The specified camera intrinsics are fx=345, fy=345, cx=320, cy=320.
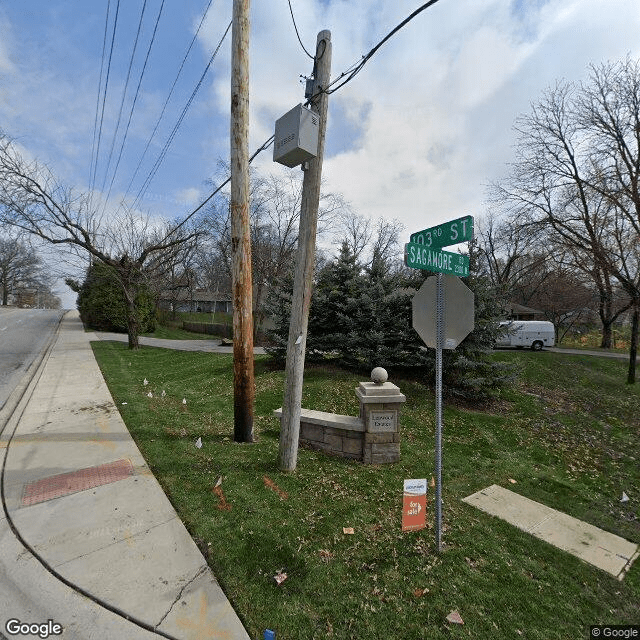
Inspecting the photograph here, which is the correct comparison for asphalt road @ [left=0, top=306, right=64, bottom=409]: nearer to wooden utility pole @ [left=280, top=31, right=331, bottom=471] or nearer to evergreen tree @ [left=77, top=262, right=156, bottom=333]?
evergreen tree @ [left=77, top=262, right=156, bottom=333]

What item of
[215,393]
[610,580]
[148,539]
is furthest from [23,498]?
[610,580]

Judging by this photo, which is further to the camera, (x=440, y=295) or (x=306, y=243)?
(x=306, y=243)

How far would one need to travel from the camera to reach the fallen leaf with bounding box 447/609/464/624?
2477mm

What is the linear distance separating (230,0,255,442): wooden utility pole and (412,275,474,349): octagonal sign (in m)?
2.70

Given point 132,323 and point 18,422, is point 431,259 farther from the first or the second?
point 132,323

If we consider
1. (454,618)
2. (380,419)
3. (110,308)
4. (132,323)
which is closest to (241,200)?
(380,419)

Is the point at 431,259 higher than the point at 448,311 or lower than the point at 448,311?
higher

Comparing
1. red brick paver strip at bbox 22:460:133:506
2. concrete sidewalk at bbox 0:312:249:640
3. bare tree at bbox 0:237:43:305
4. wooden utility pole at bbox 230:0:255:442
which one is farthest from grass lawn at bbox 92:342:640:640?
bare tree at bbox 0:237:43:305

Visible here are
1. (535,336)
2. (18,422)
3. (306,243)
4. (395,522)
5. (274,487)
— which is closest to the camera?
(395,522)

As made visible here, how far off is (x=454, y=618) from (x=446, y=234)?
2933 millimetres

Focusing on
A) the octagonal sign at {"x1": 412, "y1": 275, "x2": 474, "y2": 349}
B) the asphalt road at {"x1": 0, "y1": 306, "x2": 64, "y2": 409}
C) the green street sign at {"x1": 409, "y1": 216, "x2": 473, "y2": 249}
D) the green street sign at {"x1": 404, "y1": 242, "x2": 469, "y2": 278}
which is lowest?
the asphalt road at {"x1": 0, "y1": 306, "x2": 64, "y2": 409}

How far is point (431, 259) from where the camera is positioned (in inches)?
117

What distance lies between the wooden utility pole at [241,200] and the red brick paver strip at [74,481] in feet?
5.90

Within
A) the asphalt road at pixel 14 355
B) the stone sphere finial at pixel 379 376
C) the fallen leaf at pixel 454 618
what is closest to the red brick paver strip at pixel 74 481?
the stone sphere finial at pixel 379 376
